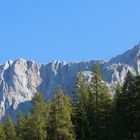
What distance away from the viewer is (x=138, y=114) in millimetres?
72375

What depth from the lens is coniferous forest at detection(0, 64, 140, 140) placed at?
7394 centimetres

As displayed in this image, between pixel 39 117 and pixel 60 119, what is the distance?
7.25 metres

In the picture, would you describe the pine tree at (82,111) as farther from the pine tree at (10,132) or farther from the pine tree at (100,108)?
the pine tree at (10,132)

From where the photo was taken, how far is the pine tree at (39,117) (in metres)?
91.2

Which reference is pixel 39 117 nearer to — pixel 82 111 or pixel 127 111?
pixel 82 111

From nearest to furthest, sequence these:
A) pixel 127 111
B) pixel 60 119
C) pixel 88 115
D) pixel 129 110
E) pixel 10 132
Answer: pixel 129 110, pixel 127 111, pixel 60 119, pixel 88 115, pixel 10 132

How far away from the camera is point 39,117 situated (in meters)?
91.6

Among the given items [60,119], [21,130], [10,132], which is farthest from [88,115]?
[10,132]

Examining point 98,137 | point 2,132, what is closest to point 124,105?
point 98,137

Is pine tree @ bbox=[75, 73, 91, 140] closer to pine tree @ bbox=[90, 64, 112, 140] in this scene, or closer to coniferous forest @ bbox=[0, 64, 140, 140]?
coniferous forest @ bbox=[0, 64, 140, 140]

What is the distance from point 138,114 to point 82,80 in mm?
24789

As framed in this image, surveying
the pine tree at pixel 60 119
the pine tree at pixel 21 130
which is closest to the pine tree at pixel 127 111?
the pine tree at pixel 60 119

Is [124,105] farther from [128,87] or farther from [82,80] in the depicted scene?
[82,80]

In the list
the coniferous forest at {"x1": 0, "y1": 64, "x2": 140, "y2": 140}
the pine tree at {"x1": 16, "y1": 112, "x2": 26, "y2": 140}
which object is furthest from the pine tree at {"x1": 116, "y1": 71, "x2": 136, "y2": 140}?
the pine tree at {"x1": 16, "y1": 112, "x2": 26, "y2": 140}
